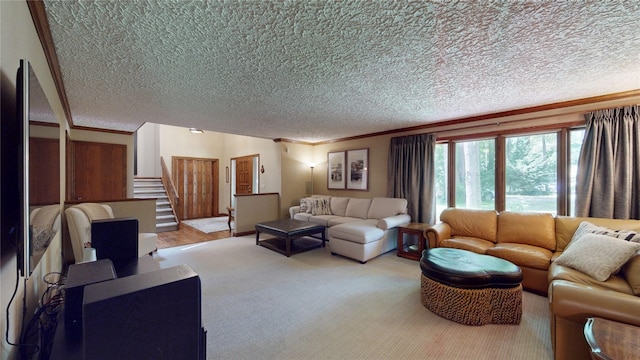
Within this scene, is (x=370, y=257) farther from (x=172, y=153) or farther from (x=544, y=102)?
(x=172, y=153)

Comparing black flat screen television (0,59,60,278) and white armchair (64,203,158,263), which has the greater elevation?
black flat screen television (0,59,60,278)

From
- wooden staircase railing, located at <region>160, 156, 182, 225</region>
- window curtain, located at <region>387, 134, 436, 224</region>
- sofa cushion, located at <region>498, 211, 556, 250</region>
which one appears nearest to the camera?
sofa cushion, located at <region>498, 211, 556, 250</region>

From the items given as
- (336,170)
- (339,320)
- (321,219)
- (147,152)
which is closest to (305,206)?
(321,219)

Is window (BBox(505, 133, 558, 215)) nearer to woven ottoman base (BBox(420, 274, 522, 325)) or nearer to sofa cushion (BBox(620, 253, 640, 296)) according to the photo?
sofa cushion (BBox(620, 253, 640, 296))

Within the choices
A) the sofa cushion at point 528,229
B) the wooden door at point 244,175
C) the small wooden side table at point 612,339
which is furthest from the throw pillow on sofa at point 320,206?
the small wooden side table at point 612,339

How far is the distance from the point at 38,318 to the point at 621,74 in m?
4.94

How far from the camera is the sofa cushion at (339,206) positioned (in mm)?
5468

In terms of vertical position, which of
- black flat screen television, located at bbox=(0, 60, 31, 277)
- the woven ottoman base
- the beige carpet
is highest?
black flat screen television, located at bbox=(0, 60, 31, 277)

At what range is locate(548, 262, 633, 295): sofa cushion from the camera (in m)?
1.97

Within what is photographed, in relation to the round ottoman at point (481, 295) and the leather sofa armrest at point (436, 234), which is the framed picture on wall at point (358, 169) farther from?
the round ottoman at point (481, 295)

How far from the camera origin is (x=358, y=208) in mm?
5176

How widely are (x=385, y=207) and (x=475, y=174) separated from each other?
1.62 metres

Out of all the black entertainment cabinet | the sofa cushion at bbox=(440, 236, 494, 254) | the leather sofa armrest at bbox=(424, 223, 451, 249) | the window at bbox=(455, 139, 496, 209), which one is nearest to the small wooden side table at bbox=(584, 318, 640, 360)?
the sofa cushion at bbox=(440, 236, 494, 254)

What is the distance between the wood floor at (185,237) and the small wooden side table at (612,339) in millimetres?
5516
